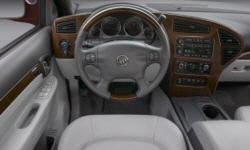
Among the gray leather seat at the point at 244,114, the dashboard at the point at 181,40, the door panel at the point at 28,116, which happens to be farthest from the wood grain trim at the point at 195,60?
the door panel at the point at 28,116

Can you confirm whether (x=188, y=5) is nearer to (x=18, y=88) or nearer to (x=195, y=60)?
(x=195, y=60)

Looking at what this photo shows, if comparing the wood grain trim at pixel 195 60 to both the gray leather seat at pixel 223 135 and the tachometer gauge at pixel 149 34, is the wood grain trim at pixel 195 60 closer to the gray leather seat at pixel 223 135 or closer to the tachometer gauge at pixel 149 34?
the tachometer gauge at pixel 149 34

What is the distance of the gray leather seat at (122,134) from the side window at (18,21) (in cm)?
54

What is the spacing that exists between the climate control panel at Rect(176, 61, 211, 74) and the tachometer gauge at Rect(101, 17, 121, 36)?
0.48 metres

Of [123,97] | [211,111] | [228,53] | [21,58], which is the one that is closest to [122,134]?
[123,97]

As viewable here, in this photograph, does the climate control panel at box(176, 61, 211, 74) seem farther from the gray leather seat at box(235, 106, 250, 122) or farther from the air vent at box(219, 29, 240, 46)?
the gray leather seat at box(235, 106, 250, 122)

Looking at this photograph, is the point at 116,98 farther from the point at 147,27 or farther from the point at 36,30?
the point at 36,30

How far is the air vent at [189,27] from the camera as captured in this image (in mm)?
1736

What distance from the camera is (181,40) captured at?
1.77 m

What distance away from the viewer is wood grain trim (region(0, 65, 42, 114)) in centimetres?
108

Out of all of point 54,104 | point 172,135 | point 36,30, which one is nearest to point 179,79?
point 172,135

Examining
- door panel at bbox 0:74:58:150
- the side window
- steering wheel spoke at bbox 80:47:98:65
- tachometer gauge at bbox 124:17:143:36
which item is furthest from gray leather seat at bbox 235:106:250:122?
the side window

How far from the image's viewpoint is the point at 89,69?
165 centimetres

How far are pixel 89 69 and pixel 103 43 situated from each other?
0.18 metres
